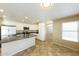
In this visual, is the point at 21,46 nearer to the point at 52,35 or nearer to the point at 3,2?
the point at 3,2

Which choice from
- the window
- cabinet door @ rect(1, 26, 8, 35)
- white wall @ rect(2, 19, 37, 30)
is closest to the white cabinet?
cabinet door @ rect(1, 26, 8, 35)

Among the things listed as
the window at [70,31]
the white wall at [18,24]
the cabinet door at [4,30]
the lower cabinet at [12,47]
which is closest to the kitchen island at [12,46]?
the lower cabinet at [12,47]

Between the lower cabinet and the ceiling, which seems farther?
the lower cabinet

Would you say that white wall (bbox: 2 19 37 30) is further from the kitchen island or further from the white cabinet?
the kitchen island

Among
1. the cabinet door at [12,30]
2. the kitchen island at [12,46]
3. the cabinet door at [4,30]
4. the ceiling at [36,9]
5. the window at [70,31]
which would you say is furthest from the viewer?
the cabinet door at [12,30]

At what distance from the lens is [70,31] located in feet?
24.2

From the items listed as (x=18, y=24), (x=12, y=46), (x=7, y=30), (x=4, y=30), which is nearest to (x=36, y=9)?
(x=12, y=46)

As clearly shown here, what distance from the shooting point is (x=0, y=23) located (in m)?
7.79

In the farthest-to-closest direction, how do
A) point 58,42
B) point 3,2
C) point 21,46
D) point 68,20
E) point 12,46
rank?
point 58,42 → point 68,20 → point 21,46 → point 12,46 → point 3,2

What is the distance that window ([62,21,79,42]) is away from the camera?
263 inches

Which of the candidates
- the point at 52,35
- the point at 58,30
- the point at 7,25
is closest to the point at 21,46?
the point at 7,25

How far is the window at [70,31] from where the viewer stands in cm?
667

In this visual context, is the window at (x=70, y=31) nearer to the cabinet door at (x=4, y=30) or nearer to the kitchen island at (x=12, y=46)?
the kitchen island at (x=12, y=46)

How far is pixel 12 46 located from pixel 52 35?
18.1 feet
